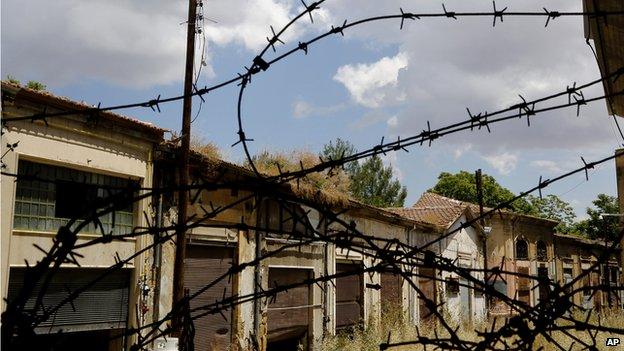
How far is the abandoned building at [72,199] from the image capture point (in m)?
9.15

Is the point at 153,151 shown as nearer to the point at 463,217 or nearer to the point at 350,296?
the point at 350,296

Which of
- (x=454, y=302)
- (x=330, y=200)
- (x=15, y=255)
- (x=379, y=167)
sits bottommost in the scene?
(x=454, y=302)

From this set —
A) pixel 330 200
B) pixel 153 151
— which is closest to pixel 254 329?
pixel 330 200

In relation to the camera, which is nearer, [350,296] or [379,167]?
[350,296]

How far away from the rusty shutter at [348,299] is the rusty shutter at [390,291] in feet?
4.63

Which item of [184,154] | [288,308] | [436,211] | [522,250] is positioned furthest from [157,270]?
[522,250]

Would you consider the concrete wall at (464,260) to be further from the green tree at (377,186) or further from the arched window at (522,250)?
the green tree at (377,186)

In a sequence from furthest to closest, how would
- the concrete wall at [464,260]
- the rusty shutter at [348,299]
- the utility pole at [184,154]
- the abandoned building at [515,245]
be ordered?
the abandoned building at [515,245]
the concrete wall at [464,260]
the rusty shutter at [348,299]
the utility pole at [184,154]

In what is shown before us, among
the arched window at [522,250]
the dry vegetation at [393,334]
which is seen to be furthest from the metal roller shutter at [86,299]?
the arched window at [522,250]

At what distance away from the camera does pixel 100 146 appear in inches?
413

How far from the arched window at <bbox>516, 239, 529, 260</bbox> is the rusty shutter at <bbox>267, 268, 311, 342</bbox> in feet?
59.6

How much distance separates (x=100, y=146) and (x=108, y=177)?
0.59 metres

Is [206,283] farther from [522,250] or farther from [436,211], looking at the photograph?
[522,250]

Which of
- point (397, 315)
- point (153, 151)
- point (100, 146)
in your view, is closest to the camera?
point (100, 146)
